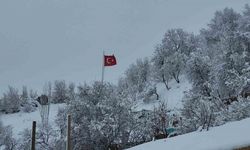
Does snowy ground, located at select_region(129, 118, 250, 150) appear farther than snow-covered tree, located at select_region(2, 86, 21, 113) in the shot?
No

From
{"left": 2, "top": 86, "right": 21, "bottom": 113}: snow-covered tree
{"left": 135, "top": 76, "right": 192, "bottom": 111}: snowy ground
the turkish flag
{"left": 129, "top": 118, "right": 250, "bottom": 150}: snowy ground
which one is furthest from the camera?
{"left": 2, "top": 86, "right": 21, "bottom": 113}: snow-covered tree

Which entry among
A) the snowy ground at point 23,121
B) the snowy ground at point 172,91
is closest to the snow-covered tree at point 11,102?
the snowy ground at point 23,121

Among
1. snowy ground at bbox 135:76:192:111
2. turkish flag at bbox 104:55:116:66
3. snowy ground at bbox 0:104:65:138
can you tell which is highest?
turkish flag at bbox 104:55:116:66

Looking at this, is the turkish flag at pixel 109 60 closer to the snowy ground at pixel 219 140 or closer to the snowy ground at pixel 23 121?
the snowy ground at pixel 23 121

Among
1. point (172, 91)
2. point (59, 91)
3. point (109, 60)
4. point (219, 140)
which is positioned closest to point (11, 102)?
point (59, 91)

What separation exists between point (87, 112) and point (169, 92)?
106 ft

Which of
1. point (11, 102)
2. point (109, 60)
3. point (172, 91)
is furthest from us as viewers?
point (11, 102)

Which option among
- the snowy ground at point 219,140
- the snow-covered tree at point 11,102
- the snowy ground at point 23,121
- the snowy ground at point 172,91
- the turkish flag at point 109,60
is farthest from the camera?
the snow-covered tree at point 11,102

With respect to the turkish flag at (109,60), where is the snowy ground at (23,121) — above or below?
below

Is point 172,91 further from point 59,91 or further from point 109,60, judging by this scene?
point 59,91

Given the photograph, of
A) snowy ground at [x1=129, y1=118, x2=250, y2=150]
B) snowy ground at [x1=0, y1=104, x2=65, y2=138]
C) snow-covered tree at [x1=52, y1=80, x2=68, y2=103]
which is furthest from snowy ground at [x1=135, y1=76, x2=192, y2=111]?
snowy ground at [x1=129, y1=118, x2=250, y2=150]

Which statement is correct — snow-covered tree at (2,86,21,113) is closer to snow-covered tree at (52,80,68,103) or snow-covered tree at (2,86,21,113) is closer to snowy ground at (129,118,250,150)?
snow-covered tree at (52,80,68,103)

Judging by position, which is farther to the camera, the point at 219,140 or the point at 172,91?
the point at 172,91

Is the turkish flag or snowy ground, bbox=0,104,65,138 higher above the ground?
the turkish flag
